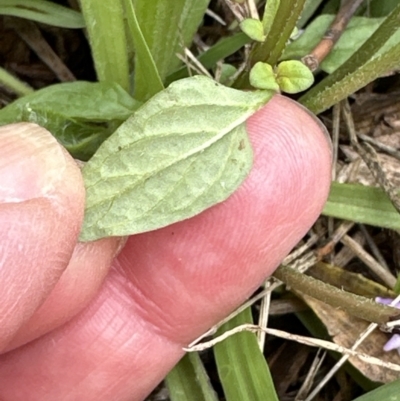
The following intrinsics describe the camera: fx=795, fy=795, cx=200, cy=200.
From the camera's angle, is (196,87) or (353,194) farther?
(353,194)

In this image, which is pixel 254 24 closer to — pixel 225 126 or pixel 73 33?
pixel 225 126

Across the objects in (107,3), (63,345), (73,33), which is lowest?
(63,345)

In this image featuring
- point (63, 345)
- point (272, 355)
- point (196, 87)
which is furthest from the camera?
point (272, 355)

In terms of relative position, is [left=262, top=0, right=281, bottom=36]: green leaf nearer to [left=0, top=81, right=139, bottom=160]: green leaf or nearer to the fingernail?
[left=0, top=81, right=139, bottom=160]: green leaf

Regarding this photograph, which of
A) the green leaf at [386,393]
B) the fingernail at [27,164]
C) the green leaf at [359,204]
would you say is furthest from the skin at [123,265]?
the green leaf at [386,393]

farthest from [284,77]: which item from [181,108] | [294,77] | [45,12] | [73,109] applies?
[45,12]

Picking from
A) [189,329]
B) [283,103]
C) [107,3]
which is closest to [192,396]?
[189,329]

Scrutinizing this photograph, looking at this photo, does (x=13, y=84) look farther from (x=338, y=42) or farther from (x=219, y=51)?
(x=338, y=42)

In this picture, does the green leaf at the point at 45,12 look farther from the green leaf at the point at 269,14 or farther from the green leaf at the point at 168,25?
the green leaf at the point at 269,14
